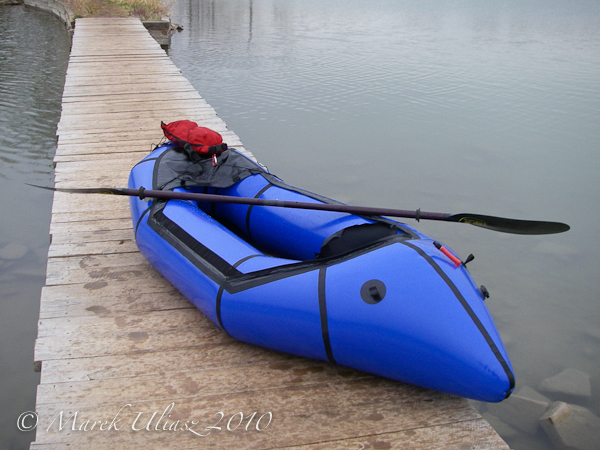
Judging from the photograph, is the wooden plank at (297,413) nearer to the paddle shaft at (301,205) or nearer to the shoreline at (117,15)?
the paddle shaft at (301,205)

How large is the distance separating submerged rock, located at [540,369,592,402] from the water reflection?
0.13ft

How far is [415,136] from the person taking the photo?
21.2 ft

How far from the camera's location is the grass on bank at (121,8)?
36.8 feet

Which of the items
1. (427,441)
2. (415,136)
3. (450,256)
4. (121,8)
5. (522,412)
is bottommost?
(522,412)

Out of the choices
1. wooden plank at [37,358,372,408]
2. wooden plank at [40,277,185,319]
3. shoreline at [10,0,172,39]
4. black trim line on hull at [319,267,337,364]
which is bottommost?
wooden plank at [37,358,372,408]

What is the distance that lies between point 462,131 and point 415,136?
624 mm

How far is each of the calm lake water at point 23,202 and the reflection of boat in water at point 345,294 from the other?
98 centimetres

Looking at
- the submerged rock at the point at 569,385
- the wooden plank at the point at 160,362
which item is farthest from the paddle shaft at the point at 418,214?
the submerged rock at the point at 569,385

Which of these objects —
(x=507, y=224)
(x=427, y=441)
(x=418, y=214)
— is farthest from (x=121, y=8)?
(x=427, y=441)

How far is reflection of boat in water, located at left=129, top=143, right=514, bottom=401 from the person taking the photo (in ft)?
5.94

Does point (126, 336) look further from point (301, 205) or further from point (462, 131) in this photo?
point (462, 131)

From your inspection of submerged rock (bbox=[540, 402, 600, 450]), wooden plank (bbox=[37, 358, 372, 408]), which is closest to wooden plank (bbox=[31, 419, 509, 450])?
wooden plank (bbox=[37, 358, 372, 408])

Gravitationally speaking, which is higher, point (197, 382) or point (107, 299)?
point (107, 299)

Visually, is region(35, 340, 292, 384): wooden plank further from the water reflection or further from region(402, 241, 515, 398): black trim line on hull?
the water reflection
